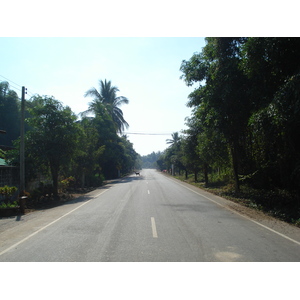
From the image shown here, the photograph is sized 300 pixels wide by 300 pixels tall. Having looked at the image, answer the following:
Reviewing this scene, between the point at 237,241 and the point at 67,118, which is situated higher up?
the point at 67,118

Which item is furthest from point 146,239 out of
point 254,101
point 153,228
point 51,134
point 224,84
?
point 51,134

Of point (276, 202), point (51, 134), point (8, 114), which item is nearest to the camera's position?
point (276, 202)

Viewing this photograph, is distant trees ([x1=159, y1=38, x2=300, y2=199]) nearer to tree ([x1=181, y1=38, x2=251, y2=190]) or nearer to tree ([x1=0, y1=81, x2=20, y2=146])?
tree ([x1=181, y1=38, x2=251, y2=190])

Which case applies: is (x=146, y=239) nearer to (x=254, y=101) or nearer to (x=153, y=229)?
(x=153, y=229)

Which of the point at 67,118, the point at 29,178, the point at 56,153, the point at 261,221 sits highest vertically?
the point at 67,118

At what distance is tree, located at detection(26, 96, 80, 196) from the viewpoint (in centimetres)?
1638

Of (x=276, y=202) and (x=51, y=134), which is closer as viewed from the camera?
(x=276, y=202)

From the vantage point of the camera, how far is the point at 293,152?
11602mm

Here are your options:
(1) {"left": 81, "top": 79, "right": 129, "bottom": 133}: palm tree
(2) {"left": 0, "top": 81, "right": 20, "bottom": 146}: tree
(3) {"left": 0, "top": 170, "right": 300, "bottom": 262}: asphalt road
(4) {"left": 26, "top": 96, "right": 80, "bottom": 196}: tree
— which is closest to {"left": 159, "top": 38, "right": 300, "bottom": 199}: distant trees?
(3) {"left": 0, "top": 170, "right": 300, "bottom": 262}: asphalt road

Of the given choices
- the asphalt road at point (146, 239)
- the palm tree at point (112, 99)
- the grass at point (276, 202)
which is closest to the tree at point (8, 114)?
the palm tree at point (112, 99)

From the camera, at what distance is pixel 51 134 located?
1662cm

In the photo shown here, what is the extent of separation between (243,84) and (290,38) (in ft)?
12.4
